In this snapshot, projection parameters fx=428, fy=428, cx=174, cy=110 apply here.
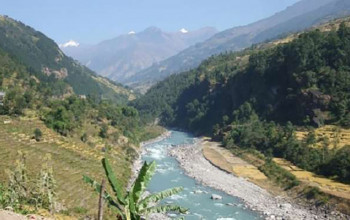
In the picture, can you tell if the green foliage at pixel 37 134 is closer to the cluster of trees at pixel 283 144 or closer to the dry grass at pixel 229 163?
the dry grass at pixel 229 163

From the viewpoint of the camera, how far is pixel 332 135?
8319 cm

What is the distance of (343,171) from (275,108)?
158 feet

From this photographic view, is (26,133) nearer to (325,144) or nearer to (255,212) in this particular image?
(255,212)

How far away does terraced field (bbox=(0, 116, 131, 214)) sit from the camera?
178ft

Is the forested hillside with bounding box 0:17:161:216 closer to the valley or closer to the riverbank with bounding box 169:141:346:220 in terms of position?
the valley

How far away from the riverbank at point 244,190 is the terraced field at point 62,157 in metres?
13.1

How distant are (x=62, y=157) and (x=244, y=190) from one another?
2905 cm

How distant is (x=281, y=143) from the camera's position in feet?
287

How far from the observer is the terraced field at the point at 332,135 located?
76887 mm

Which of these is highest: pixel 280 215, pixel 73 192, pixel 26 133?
pixel 26 133

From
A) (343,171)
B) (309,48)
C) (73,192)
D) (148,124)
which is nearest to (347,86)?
(309,48)

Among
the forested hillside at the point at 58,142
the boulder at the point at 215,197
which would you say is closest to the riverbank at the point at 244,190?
the boulder at the point at 215,197

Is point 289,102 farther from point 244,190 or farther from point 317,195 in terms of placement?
point 317,195

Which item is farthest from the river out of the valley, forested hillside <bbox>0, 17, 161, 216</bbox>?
forested hillside <bbox>0, 17, 161, 216</bbox>
